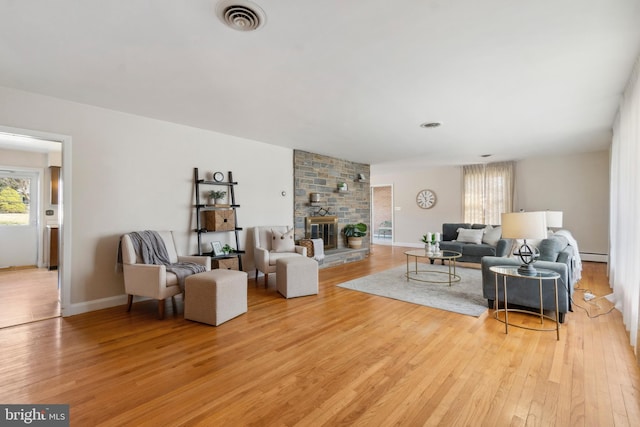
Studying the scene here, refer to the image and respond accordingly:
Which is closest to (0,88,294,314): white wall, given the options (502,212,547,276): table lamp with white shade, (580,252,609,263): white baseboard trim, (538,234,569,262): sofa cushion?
(502,212,547,276): table lamp with white shade

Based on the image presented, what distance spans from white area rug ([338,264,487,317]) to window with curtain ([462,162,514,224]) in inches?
120

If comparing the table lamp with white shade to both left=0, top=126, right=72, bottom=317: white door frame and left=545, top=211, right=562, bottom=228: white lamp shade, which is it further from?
left=0, top=126, right=72, bottom=317: white door frame

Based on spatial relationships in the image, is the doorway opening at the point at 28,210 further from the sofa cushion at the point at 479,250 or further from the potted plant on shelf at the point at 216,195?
the sofa cushion at the point at 479,250

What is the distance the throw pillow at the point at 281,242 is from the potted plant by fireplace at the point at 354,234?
2.27m

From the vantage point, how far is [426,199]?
930cm

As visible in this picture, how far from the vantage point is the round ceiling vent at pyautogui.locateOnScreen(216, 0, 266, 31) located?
1.81 m

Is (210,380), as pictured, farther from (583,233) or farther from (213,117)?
(583,233)

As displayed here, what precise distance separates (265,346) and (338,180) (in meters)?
4.99

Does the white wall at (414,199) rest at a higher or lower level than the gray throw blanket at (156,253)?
higher

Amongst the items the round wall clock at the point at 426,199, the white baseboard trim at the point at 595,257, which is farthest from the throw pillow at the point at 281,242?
the white baseboard trim at the point at 595,257

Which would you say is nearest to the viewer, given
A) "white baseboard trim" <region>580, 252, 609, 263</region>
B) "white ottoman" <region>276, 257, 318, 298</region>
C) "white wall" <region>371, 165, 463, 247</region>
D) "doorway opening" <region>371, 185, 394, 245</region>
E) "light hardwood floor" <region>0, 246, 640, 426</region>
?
"light hardwood floor" <region>0, 246, 640, 426</region>

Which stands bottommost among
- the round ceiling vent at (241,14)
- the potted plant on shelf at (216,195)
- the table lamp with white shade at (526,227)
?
the table lamp with white shade at (526,227)

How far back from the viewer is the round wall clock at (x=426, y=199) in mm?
9164

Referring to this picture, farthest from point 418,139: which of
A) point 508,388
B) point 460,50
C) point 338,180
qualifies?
point 508,388
